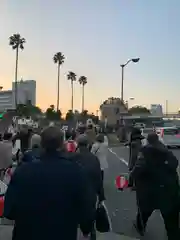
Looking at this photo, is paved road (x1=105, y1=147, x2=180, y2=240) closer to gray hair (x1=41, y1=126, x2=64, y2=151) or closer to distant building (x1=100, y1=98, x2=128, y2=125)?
gray hair (x1=41, y1=126, x2=64, y2=151)

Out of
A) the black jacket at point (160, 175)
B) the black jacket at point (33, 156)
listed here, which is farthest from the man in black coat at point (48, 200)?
the black jacket at point (160, 175)

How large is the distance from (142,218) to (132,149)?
145 inches

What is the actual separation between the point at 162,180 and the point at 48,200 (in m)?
2.78

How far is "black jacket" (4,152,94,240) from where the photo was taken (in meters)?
3.03

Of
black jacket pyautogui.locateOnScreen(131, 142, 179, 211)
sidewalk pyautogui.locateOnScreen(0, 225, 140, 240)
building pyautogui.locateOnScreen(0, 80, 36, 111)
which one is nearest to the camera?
black jacket pyautogui.locateOnScreen(131, 142, 179, 211)

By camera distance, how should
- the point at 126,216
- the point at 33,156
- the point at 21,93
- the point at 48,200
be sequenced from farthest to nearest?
the point at 21,93, the point at 126,216, the point at 33,156, the point at 48,200

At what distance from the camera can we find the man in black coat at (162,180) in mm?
5488

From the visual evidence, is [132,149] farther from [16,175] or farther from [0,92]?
[0,92]

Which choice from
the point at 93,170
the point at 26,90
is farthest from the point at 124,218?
the point at 26,90

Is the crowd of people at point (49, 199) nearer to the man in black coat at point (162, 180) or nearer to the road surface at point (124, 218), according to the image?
the man in black coat at point (162, 180)

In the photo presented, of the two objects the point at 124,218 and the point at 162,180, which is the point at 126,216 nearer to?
the point at 124,218

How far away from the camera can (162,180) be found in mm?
5520

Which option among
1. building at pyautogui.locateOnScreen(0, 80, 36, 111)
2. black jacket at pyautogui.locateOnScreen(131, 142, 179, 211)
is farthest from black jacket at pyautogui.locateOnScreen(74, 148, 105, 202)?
building at pyautogui.locateOnScreen(0, 80, 36, 111)

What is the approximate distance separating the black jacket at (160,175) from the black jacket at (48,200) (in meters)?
2.56
